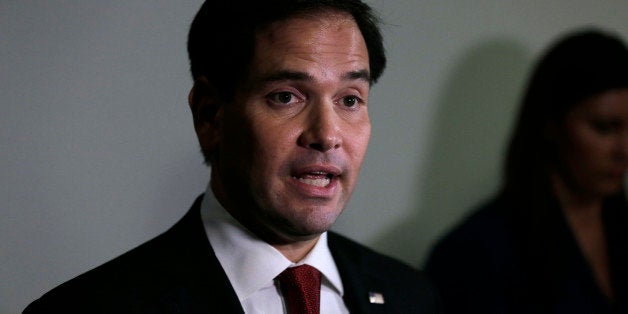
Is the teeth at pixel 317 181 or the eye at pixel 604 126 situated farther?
the eye at pixel 604 126

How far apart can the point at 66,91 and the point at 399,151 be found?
0.89 m

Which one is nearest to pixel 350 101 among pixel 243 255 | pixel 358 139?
pixel 358 139

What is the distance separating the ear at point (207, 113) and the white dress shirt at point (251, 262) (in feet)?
0.30

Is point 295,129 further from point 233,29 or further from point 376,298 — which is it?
point 376,298

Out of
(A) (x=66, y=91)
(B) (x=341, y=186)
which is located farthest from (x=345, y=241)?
(A) (x=66, y=91)

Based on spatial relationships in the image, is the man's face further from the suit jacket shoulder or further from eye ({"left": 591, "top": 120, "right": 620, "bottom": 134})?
eye ({"left": 591, "top": 120, "right": 620, "bottom": 134})

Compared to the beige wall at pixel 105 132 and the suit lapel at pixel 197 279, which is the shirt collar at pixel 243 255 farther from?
the beige wall at pixel 105 132

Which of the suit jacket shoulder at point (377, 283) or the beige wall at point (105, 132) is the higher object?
the beige wall at point (105, 132)

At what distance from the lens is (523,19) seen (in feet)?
6.90

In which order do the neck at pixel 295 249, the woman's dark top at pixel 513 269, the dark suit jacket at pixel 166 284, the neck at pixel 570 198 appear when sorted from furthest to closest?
the neck at pixel 570 198
the woman's dark top at pixel 513 269
the neck at pixel 295 249
the dark suit jacket at pixel 166 284

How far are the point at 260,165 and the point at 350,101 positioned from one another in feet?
0.63

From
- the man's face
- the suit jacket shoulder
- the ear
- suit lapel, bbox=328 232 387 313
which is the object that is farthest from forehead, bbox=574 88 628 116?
the ear

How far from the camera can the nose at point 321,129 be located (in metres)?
1.10

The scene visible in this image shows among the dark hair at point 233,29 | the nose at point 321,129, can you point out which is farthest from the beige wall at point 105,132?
the nose at point 321,129
